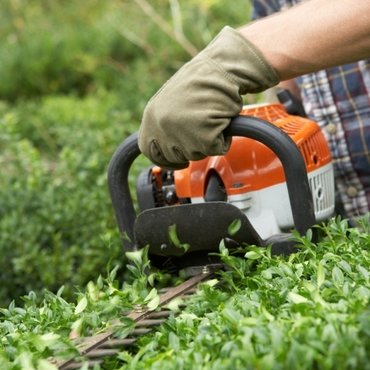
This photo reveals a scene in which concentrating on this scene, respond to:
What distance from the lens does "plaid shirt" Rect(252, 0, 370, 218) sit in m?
2.82

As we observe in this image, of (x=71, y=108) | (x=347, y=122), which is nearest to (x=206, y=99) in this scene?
(x=347, y=122)

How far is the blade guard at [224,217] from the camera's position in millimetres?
2139

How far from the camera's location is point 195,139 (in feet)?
7.07

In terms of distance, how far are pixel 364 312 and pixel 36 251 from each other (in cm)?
237

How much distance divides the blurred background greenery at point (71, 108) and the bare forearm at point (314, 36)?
0.60 metres

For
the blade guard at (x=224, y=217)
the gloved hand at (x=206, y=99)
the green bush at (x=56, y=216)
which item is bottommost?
the green bush at (x=56, y=216)

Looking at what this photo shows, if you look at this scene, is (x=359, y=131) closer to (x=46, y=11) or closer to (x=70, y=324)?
(x=70, y=324)

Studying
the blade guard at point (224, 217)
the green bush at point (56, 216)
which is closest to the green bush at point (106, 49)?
the green bush at point (56, 216)

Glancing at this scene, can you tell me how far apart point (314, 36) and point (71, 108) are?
4.38 metres

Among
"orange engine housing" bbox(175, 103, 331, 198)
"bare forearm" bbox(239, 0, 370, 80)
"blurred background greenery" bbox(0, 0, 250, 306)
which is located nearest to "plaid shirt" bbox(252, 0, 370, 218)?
"orange engine housing" bbox(175, 103, 331, 198)

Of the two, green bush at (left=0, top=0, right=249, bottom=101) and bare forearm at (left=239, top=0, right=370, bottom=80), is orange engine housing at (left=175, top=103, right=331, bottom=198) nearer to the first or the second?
bare forearm at (left=239, top=0, right=370, bottom=80)

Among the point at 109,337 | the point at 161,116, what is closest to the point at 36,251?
the point at 161,116

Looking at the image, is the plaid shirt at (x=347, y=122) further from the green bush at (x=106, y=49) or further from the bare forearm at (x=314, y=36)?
the green bush at (x=106, y=49)

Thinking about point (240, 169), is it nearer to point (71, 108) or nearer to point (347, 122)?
point (347, 122)
